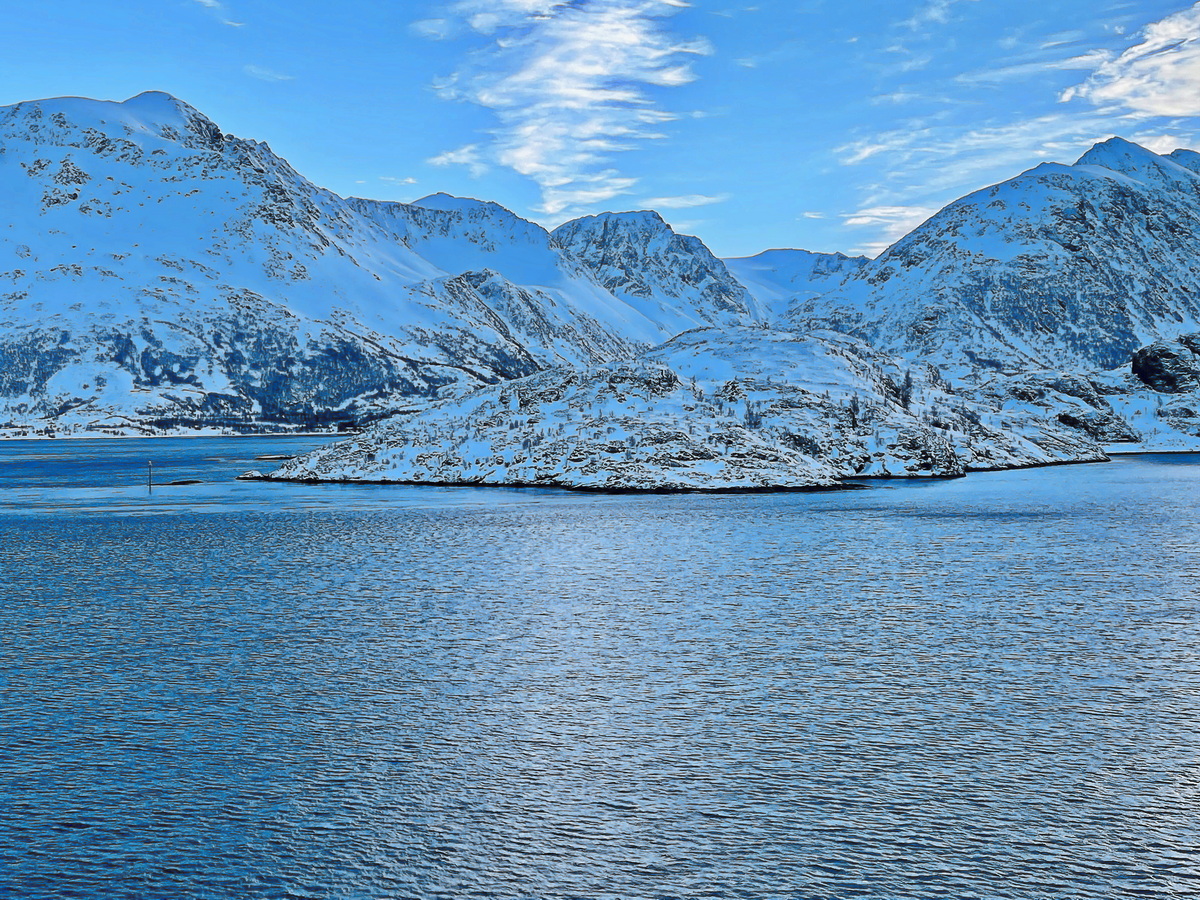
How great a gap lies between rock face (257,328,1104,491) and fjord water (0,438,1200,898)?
4852cm

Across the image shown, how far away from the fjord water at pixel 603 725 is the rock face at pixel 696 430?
4852 cm

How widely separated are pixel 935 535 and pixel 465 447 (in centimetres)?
6128

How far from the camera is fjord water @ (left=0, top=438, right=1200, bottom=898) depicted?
1551 centimetres

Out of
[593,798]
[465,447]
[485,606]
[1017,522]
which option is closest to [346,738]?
[593,798]

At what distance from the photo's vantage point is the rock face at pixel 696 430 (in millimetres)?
98812

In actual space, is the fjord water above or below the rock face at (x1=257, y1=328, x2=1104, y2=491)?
below

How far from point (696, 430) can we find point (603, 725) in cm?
8125

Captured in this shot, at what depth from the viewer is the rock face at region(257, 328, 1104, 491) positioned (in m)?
98.8

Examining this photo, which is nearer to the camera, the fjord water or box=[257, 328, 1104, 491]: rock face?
the fjord water

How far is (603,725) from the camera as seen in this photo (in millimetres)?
22219

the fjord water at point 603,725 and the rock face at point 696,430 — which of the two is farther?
the rock face at point 696,430

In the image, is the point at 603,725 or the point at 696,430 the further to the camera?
the point at 696,430

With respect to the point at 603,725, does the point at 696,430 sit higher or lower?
higher

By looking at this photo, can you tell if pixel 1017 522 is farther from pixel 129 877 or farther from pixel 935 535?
pixel 129 877
